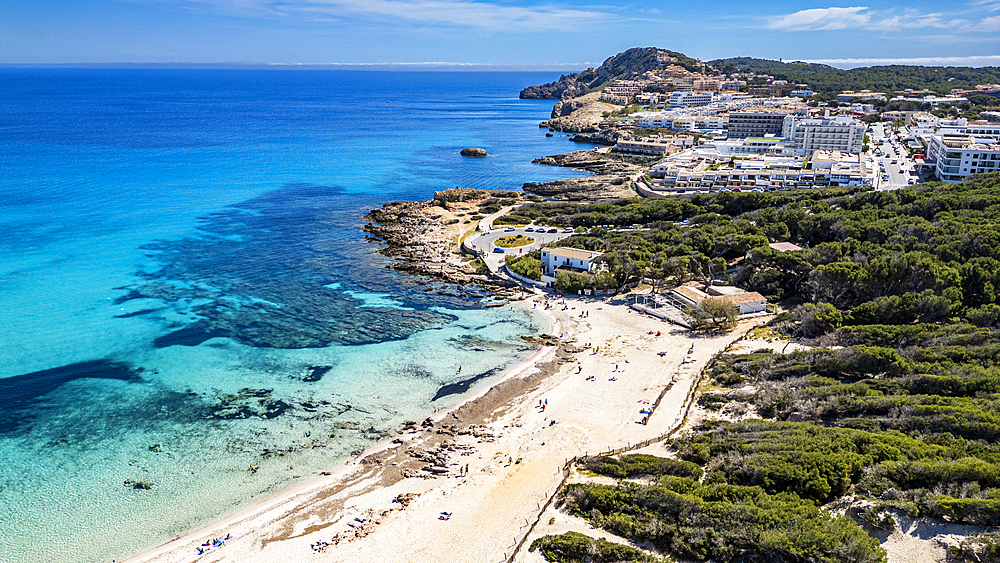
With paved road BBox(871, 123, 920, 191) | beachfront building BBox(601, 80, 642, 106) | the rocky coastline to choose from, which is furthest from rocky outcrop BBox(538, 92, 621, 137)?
the rocky coastline

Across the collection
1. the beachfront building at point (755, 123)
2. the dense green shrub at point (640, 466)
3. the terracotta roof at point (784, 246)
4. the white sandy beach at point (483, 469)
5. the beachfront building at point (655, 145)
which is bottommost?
the white sandy beach at point (483, 469)

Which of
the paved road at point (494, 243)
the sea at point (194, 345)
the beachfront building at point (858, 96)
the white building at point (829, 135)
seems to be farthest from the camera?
the beachfront building at point (858, 96)

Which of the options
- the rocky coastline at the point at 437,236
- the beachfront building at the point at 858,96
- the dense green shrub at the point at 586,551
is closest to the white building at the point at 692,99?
the beachfront building at the point at 858,96

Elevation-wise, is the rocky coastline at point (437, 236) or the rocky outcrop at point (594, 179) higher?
the rocky outcrop at point (594, 179)

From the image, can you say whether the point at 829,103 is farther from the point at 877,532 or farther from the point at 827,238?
the point at 877,532

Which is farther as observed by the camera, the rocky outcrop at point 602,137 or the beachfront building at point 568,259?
the rocky outcrop at point 602,137

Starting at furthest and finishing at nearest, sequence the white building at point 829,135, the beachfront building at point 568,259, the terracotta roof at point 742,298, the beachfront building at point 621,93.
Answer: the beachfront building at point 621,93
the white building at point 829,135
the beachfront building at point 568,259
the terracotta roof at point 742,298

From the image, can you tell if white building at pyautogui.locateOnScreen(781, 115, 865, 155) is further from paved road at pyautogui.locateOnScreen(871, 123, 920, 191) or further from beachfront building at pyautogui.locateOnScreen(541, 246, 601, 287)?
beachfront building at pyautogui.locateOnScreen(541, 246, 601, 287)

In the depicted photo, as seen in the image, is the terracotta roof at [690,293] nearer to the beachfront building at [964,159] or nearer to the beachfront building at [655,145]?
the beachfront building at [964,159]
